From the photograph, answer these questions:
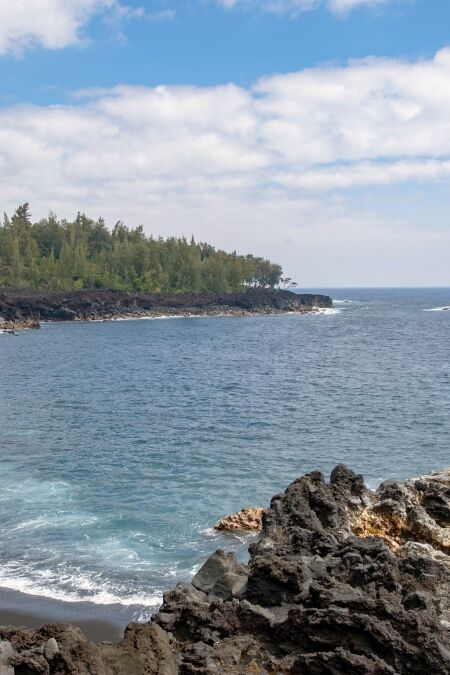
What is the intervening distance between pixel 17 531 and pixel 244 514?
7118mm

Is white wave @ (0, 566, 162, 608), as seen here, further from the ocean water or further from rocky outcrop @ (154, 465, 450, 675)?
rocky outcrop @ (154, 465, 450, 675)

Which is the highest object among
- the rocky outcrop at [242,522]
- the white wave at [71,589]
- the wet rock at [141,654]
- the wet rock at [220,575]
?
the wet rock at [141,654]

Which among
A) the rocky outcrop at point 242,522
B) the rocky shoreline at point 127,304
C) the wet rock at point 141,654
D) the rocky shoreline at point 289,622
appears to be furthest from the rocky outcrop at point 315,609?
the rocky shoreline at point 127,304

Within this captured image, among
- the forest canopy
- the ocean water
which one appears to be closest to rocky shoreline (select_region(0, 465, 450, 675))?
the ocean water

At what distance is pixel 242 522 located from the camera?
20.5 m

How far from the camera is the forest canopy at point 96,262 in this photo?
15725 cm

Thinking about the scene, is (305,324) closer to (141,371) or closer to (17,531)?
(141,371)

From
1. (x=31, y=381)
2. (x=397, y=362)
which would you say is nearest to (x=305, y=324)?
(x=397, y=362)

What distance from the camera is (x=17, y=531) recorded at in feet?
68.3

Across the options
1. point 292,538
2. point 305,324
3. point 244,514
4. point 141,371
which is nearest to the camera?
point 292,538

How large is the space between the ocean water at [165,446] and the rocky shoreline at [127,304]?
181ft

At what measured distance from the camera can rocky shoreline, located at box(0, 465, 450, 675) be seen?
10484 mm

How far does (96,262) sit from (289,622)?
172630 mm

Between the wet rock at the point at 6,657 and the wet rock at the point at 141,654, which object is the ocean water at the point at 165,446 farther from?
the wet rock at the point at 6,657
